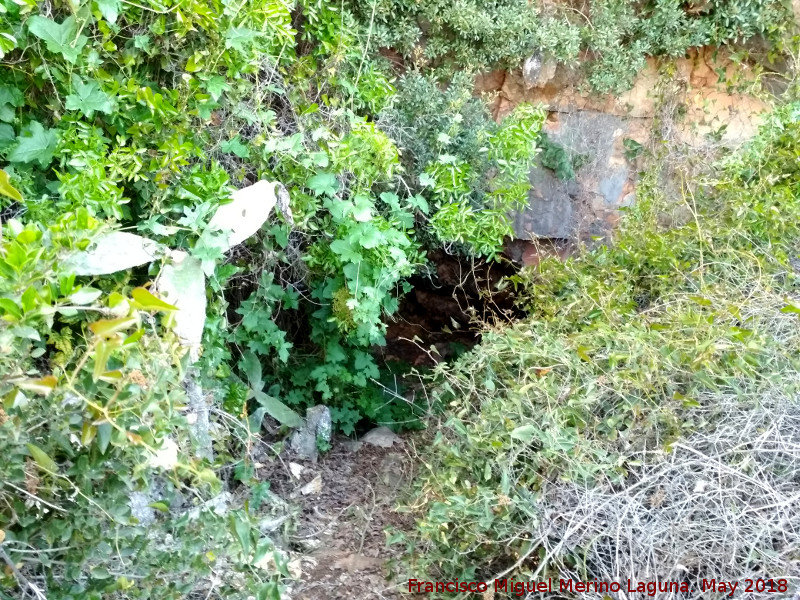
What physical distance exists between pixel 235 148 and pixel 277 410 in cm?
164

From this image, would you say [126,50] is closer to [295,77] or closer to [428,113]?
[295,77]

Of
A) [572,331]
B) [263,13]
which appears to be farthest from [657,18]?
[263,13]

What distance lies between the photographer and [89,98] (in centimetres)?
237

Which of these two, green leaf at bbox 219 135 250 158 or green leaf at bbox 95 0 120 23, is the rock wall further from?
green leaf at bbox 95 0 120 23

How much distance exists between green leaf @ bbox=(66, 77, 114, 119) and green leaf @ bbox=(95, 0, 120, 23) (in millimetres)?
262

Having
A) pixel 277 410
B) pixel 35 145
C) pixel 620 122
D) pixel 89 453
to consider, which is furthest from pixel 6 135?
pixel 620 122

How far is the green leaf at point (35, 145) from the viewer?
2.36 metres

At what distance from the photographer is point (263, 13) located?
8.92ft

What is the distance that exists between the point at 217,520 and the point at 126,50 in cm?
188

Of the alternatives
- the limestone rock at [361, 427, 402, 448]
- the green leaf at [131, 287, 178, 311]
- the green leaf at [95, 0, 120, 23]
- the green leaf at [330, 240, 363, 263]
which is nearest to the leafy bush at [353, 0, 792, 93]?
the green leaf at [330, 240, 363, 263]

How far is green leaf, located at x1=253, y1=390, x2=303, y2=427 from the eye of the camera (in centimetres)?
371

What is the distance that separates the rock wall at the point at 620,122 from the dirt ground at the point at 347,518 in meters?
2.07

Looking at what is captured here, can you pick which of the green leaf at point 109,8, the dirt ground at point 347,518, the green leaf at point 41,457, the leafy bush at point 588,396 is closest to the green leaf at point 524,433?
the leafy bush at point 588,396

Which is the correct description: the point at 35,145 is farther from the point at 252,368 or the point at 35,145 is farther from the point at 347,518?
the point at 347,518
